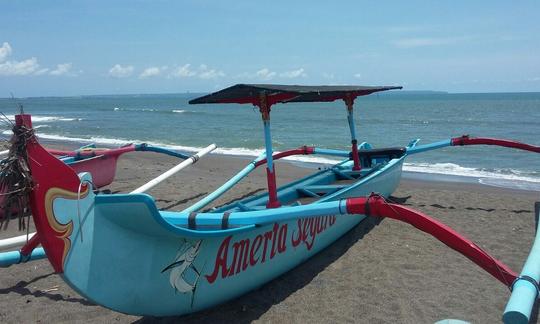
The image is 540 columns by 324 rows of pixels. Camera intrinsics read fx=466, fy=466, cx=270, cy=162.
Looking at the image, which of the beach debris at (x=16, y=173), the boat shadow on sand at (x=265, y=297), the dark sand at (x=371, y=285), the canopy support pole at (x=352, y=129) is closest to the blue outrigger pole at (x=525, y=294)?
the dark sand at (x=371, y=285)

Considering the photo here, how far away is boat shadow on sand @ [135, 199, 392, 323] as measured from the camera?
3779mm

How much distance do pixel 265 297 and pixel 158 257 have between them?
1.37 m

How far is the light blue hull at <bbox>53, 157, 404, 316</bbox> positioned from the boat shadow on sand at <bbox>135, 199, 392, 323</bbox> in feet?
0.47

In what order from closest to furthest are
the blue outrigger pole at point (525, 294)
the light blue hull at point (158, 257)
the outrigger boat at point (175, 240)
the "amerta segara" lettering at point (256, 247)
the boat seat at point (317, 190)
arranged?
the blue outrigger pole at point (525, 294), the outrigger boat at point (175, 240), the light blue hull at point (158, 257), the "amerta segara" lettering at point (256, 247), the boat seat at point (317, 190)

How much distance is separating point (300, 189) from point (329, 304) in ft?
6.22

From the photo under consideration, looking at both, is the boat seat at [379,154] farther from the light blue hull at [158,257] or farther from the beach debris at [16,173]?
the beach debris at [16,173]

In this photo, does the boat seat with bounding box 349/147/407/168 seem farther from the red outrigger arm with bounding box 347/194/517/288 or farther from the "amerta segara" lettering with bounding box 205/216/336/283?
the red outrigger arm with bounding box 347/194/517/288

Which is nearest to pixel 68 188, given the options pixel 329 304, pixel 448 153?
pixel 329 304

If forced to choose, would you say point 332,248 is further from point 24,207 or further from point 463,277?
Result: point 24,207

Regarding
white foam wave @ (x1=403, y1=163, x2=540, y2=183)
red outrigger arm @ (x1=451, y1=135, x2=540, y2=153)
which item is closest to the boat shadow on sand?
red outrigger arm @ (x1=451, y1=135, x2=540, y2=153)

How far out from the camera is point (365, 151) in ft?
26.2

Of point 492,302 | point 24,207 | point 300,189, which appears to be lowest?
point 492,302

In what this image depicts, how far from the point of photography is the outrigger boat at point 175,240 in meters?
2.57

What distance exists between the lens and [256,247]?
3887mm
